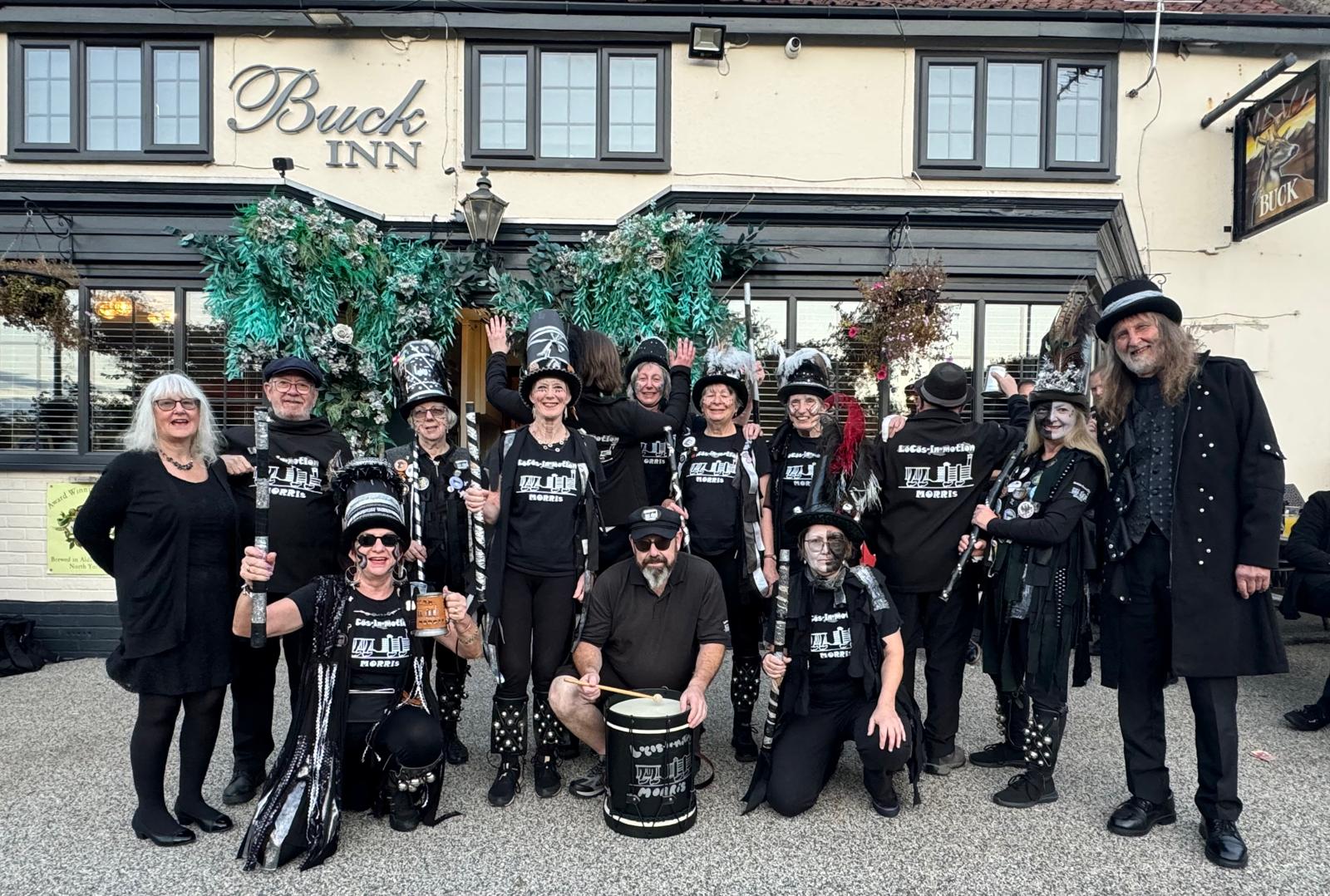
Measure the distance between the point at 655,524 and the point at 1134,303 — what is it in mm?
2255

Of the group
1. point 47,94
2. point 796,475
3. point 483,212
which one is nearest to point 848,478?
point 796,475

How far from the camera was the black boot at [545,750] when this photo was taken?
3.95 meters

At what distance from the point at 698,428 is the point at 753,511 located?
1.99 feet

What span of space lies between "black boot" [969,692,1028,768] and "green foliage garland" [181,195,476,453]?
4.66 m

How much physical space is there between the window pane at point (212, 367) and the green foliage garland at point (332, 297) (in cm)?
81

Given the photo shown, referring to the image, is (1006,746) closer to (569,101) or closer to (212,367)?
(569,101)

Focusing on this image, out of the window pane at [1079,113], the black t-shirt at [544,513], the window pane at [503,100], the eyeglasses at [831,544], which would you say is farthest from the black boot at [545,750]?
the window pane at [1079,113]

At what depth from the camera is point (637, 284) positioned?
625 cm

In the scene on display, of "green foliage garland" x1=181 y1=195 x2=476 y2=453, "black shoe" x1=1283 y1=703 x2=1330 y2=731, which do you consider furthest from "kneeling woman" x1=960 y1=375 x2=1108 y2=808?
"green foliage garland" x1=181 y1=195 x2=476 y2=453

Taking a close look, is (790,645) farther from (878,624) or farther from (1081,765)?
(1081,765)

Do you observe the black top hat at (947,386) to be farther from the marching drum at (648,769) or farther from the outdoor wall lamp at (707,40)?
the outdoor wall lamp at (707,40)

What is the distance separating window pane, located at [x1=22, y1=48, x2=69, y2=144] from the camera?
729 cm

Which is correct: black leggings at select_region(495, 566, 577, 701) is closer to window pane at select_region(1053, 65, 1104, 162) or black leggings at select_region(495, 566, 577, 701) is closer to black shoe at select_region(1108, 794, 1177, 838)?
black shoe at select_region(1108, 794, 1177, 838)

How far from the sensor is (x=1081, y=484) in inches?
148
